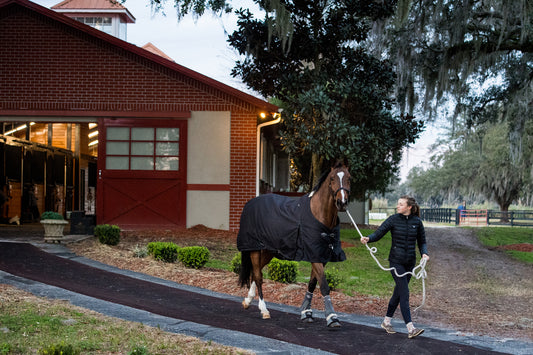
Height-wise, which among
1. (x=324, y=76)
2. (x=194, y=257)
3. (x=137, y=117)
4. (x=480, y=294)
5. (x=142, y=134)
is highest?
(x=324, y=76)

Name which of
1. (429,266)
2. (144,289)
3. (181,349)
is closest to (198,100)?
(429,266)

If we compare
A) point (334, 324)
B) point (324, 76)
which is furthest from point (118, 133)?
point (334, 324)

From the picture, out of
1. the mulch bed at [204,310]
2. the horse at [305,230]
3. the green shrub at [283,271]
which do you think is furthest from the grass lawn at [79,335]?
the green shrub at [283,271]

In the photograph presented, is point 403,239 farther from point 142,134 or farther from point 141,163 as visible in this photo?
point 142,134

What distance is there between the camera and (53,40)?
15.9 m

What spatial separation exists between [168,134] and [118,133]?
1345 mm

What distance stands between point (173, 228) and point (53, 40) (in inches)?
235

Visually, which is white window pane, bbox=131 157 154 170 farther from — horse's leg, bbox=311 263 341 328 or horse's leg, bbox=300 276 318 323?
horse's leg, bbox=311 263 341 328

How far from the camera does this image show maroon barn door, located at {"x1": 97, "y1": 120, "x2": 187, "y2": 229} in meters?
15.6

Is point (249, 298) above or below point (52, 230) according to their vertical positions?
below

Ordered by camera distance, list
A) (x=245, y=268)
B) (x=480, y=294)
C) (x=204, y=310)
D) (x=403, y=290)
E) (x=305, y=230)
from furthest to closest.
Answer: (x=480, y=294)
(x=245, y=268)
(x=204, y=310)
(x=305, y=230)
(x=403, y=290)

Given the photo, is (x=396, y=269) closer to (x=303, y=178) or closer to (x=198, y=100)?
(x=198, y=100)

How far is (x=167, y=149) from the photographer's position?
1584 centimetres

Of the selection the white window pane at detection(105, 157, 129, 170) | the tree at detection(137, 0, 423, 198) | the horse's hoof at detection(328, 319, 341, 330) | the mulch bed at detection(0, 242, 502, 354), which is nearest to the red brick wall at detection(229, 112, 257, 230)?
the tree at detection(137, 0, 423, 198)
